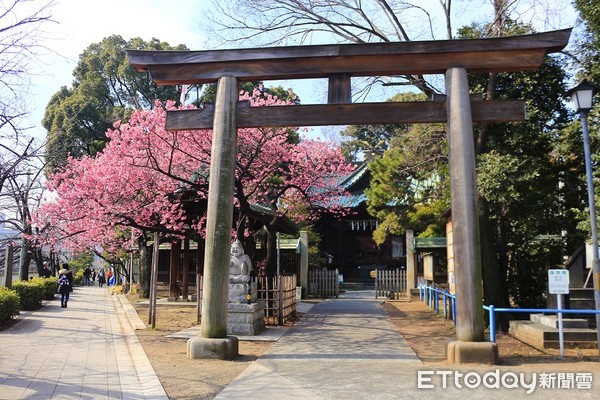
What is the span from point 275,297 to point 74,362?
20.6ft

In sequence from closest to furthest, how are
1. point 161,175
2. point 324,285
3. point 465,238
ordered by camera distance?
point 465,238
point 161,175
point 324,285

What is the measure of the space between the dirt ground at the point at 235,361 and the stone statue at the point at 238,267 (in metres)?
1.52

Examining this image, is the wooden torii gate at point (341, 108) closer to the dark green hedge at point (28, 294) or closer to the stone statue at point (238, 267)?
the stone statue at point (238, 267)

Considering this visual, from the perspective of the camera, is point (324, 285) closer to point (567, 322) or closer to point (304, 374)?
point (567, 322)

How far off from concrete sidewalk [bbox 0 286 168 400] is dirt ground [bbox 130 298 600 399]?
0.85 ft

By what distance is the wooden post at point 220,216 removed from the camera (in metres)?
8.73

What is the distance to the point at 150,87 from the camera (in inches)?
1364

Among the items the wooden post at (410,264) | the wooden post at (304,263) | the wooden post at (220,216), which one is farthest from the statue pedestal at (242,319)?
the wooden post at (410,264)

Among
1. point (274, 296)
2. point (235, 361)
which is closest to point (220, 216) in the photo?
point (235, 361)

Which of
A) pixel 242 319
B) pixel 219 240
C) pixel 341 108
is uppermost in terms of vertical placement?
pixel 341 108

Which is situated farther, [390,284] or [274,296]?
[390,284]

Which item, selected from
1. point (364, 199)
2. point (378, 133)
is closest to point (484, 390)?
point (364, 199)

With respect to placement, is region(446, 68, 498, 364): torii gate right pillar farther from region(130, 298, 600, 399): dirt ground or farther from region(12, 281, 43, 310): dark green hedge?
region(12, 281, 43, 310): dark green hedge

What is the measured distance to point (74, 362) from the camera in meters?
8.52
